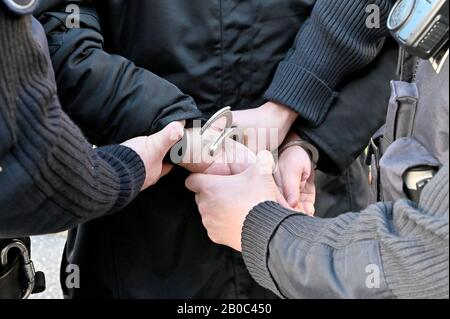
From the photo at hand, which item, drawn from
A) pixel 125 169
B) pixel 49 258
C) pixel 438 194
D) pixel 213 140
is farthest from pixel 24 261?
pixel 49 258

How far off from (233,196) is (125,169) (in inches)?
6.8

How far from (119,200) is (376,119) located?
531 millimetres

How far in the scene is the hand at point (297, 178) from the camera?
3.53 ft

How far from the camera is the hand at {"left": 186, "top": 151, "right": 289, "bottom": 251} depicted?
0.94 m

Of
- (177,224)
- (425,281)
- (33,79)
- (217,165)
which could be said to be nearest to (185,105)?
(217,165)

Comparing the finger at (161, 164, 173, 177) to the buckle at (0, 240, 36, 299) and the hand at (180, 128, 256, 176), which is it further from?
the buckle at (0, 240, 36, 299)

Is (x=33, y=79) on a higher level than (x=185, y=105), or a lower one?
higher

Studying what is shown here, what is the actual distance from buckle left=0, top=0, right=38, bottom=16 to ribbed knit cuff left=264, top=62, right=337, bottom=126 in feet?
1.61

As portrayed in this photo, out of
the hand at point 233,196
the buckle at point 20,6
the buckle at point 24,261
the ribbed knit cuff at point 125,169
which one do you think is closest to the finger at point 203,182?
the hand at point 233,196

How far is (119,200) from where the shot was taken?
931mm

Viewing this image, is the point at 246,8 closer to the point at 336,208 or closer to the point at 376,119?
the point at 376,119

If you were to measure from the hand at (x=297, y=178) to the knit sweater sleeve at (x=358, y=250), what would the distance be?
0.64 ft

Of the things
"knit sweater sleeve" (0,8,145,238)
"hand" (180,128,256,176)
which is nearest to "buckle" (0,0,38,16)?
"knit sweater sleeve" (0,8,145,238)

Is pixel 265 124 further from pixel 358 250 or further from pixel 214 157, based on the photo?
pixel 358 250
